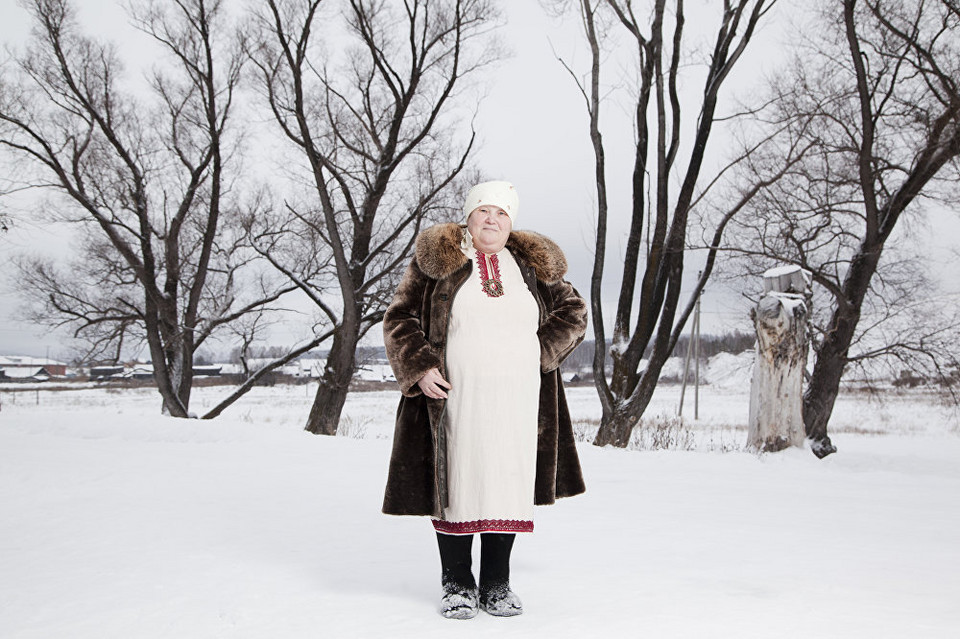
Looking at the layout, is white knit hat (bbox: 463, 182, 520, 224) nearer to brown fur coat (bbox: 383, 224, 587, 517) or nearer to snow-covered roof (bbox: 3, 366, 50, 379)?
brown fur coat (bbox: 383, 224, 587, 517)

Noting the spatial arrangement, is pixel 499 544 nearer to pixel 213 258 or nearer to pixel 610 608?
pixel 610 608

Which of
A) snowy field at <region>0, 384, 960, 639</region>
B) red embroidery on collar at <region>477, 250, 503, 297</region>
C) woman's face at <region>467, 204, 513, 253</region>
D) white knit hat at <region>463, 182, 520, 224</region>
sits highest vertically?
white knit hat at <region>463, 182, 520, 224</region>

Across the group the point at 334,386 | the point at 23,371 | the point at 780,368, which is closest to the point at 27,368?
the point at 23,371

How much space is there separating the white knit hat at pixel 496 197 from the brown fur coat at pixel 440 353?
4.7 inches

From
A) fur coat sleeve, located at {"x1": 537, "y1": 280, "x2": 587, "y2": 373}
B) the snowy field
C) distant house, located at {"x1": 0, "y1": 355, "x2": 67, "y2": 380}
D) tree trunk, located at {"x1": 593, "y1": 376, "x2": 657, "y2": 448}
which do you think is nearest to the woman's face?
fur coat sleeve, located at {"x1": 537, "y1": 280, "x2": 587, "y2": 373}

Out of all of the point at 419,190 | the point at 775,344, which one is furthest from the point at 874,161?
the point at 419,190

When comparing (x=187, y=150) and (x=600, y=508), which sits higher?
(x=187, y=150)

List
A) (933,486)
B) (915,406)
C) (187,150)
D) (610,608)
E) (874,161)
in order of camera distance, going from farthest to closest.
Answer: (915,406) < (187,150) < (874,161) < (933,486) < (610,608)

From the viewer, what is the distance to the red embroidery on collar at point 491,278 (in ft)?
10.3

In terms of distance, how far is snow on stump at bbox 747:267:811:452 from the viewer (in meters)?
8.11

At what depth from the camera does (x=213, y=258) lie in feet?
50.8

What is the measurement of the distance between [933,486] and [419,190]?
9368 mm

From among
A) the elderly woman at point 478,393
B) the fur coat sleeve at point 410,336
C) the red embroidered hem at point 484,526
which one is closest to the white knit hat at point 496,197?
the elderly woman at point 478,393

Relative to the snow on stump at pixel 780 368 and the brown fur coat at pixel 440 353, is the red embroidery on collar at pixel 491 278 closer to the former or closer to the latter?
the brown fur coat at pixel 440 353
